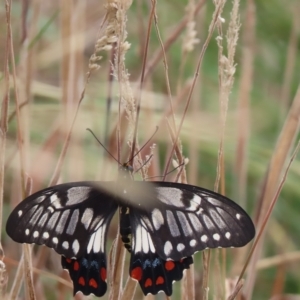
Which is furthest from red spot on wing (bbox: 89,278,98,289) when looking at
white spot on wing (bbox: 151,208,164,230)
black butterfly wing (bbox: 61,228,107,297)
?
white spot on wing (bbox: 151,208,164,230)

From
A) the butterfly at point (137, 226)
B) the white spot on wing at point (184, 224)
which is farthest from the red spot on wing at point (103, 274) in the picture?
the white spot on wing at point (184, 224)

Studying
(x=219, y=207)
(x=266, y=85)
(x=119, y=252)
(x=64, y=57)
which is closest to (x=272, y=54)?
(x=266, y=85)

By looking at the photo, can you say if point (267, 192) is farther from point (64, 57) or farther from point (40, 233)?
point (64, 57)

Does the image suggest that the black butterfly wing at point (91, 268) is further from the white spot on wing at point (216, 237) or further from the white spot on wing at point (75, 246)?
the white spot on wing at point (216, 237)

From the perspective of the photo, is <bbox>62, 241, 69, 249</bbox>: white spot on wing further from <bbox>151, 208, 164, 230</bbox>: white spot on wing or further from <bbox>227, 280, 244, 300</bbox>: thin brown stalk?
<bbox>227, 280, 244, 300</bbox>: thin brown stalk

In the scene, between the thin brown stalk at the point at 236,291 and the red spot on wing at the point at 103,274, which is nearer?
the thin brown stalk at the point at 236,291

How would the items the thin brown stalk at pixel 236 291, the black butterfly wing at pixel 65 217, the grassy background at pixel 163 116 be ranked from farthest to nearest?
the grassy background at pixel 163 116
the black butterfly wing at pixel 65 217
the thin brown stalk at pixel 236 291
